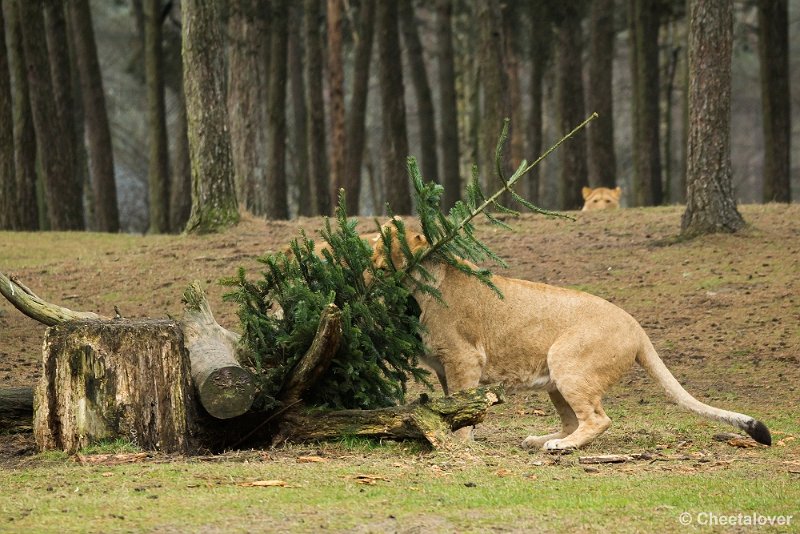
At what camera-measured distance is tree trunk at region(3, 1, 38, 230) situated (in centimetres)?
2259

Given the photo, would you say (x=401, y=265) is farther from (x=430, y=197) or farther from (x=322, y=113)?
(x=322, y=113)

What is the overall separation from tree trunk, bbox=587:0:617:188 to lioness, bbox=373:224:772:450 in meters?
17.4

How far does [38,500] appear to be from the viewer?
6.30 m

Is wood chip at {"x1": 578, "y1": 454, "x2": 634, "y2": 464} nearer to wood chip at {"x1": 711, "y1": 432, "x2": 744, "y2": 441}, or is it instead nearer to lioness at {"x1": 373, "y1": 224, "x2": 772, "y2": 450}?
lioness at {"x1": 373, "y1": 224, "x2": 772, "y2": 450}

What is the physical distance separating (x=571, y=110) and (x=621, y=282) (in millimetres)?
13040

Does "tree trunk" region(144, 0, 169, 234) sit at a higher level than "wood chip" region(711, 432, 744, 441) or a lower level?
higher

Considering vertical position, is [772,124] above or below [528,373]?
above

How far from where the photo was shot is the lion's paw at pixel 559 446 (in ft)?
27.7

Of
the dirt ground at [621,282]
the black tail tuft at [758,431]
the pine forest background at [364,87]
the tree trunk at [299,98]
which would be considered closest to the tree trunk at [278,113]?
the pine forest background at [364,87]

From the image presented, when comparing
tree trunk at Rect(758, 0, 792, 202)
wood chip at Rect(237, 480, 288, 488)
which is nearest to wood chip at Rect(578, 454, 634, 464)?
wood chip at Rect(237, 480, 288, 488)

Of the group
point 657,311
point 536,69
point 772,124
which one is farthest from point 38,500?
point 536,69

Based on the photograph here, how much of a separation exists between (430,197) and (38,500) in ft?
12.2

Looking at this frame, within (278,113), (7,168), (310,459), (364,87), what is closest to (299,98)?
(364,87)

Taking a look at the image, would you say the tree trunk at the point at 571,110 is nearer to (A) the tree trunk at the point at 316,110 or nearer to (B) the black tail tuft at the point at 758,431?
(A) the tree trunk at the point at 316,110
